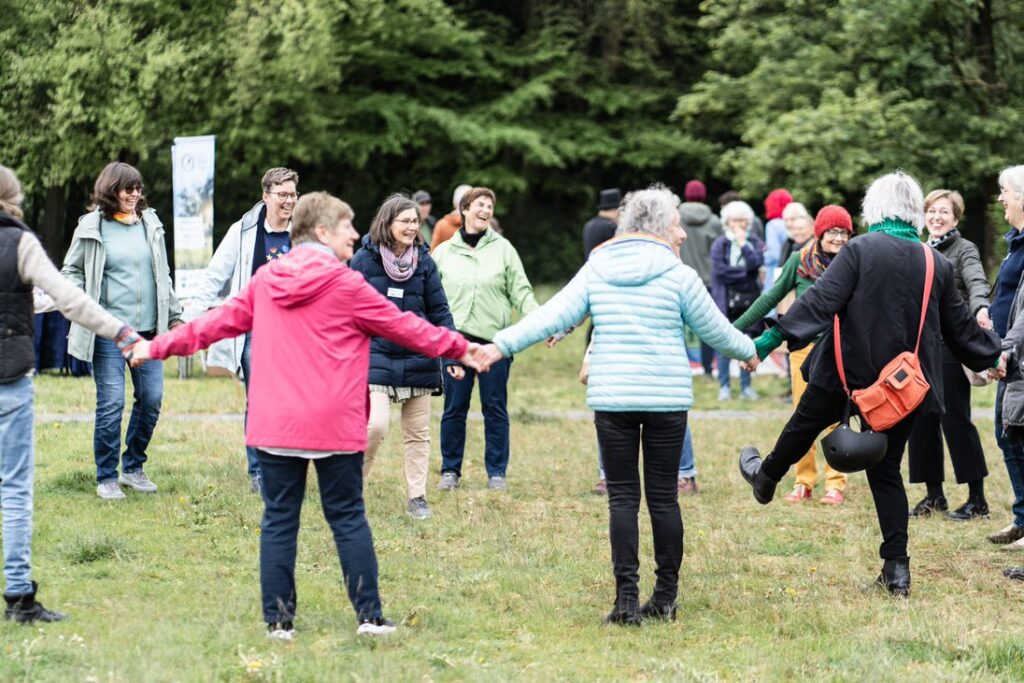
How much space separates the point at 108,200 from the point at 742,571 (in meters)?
4.48

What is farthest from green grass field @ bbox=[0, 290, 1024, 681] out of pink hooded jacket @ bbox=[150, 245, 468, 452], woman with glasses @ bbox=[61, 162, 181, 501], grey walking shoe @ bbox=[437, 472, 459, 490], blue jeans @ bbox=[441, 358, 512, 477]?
pink hooded jacket @ bbox=[150, 245, 468, 452]

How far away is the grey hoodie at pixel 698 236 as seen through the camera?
646 inches

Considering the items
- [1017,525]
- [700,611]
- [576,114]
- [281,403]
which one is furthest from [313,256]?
[576,114]

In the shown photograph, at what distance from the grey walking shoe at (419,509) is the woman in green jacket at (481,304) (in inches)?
40.3

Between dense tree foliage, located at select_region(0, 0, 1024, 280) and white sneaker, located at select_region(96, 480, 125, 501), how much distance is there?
307 inches

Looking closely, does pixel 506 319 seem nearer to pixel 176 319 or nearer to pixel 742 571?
pixel 176 319

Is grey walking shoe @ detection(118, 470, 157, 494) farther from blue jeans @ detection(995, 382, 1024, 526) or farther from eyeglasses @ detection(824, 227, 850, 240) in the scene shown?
blue jeans @ detection(995, 382, 1024, 526)

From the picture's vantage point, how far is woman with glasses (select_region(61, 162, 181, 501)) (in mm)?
8281

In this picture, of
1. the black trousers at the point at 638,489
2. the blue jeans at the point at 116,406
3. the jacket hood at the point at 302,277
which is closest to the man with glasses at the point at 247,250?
the blue jeans at the point at 116,406

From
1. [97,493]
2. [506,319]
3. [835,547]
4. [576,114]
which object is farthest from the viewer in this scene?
[576,114]

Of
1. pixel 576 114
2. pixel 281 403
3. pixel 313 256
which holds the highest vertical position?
pixel 576 114

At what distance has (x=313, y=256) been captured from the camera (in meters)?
5.63

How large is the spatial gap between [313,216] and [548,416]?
326 inches

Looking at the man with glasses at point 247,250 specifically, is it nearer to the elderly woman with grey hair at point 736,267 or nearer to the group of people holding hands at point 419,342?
the group of people holding hands at point 419,342
